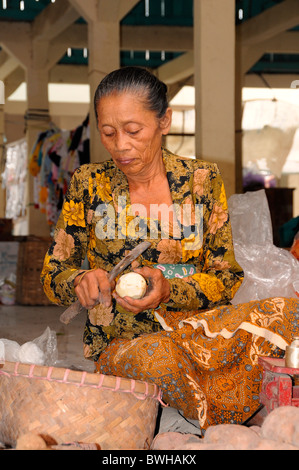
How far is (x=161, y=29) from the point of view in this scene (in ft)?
33.2

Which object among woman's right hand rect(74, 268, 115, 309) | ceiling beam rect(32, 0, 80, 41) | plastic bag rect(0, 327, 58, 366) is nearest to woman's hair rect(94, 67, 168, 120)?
woman's right hand rect(74, 268, 115, 309)

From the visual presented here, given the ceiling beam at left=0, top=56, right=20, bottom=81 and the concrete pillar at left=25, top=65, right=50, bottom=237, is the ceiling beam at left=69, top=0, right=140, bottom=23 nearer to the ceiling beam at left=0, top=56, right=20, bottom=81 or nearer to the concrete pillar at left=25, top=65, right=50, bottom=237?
the concrete pillar at left=25, top=65, right=50, bottom=237

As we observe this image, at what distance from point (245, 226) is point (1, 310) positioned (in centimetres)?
369

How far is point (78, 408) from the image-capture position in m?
1.75

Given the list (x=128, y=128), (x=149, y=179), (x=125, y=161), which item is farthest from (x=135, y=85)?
(x=149, y=179)

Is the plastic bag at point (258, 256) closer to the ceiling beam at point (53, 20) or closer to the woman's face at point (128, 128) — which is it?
the woman's face at point (128, 128)

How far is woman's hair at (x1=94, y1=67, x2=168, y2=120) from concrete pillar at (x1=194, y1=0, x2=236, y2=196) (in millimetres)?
2799

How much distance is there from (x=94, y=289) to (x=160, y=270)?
26 cm

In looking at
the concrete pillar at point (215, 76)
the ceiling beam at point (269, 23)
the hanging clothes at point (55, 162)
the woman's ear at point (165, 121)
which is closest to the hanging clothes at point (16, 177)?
the hanging clothes at point (55, 162)

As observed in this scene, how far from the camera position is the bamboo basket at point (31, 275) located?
276 inches

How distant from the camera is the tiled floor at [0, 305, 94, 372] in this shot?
421 cm

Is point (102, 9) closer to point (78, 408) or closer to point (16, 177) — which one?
point (16, 177)

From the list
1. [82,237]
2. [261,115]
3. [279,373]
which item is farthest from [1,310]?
[261,115]

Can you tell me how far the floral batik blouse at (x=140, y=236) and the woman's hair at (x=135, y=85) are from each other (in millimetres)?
314
